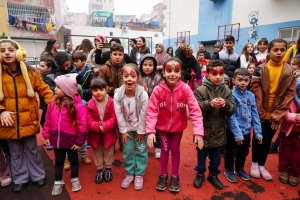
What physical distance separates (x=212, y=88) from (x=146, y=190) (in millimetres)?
1587

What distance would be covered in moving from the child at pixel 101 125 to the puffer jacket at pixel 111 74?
472 millimetres

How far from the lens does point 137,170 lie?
2.66 meters

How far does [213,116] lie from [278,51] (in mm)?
1213

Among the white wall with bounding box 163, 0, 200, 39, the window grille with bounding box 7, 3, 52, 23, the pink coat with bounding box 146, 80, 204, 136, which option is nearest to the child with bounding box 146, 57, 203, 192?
the pink coat with bounding box 146, 80, 204, 136

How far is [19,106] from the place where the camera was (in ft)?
7.56

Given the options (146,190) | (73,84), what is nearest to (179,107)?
(146,190)

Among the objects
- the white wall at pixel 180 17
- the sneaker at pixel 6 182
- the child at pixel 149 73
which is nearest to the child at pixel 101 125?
the child at pixel 149 73

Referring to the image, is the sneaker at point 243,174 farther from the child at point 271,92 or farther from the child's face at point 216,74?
the child's face at point 216,74

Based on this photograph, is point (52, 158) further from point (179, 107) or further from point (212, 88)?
point (212, 88)

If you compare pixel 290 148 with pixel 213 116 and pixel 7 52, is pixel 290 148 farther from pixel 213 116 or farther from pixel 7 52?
pixel 7 52

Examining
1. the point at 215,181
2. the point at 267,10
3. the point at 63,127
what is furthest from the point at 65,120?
the point at 267,10

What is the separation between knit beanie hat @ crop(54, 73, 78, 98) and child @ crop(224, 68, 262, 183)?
80.6 inches

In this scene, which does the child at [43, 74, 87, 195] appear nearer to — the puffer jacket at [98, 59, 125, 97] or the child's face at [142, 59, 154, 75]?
the puffer jacket at [98, 59, 125, 97]

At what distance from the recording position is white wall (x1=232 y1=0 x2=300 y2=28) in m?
8.13
